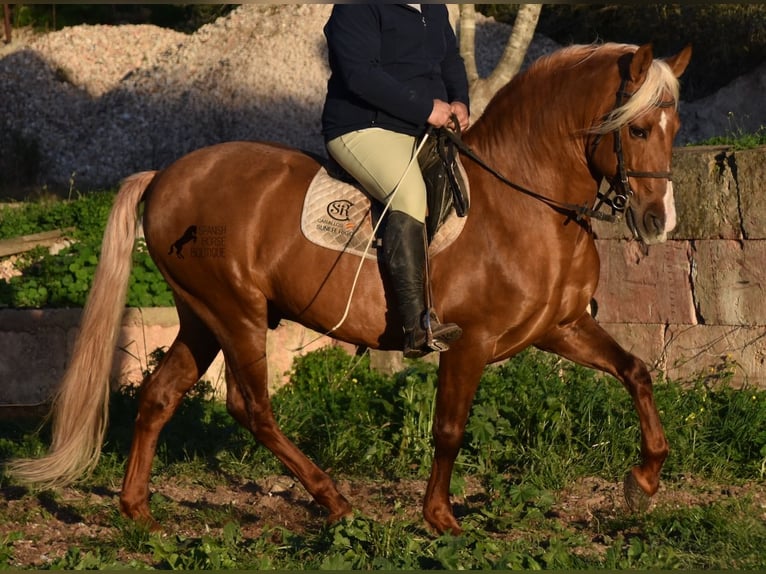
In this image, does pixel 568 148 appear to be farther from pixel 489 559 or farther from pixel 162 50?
pixel 162 50

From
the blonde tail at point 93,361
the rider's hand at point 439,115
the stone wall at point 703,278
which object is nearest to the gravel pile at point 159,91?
the stone wall at point 703,278

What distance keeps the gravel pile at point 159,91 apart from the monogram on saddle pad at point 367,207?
11.6 meters

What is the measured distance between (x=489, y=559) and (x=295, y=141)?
1319 centimetres

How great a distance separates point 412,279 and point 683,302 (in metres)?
3.22

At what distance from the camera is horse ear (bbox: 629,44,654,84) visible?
5247 mm

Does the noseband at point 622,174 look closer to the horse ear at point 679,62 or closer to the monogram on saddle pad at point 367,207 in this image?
the horse ear at point 679,62

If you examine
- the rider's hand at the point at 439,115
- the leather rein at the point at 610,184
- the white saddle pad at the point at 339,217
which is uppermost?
the rider's hand at the point at 439,115

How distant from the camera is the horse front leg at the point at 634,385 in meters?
6.02

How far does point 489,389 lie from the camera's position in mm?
7621

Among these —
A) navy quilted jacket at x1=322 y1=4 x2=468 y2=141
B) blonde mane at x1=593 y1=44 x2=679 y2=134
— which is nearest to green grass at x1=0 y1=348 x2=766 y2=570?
blonde mane at x1=593 y1=44 x2=679 y2=134

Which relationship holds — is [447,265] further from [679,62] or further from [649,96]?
[679,62]

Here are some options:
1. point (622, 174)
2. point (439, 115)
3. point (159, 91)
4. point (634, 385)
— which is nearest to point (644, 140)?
point (622, 174)

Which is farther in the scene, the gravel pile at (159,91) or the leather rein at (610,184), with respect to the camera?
the gravel pile at (159,91)

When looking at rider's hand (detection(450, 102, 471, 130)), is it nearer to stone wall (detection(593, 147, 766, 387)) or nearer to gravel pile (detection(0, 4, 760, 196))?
stone wall (detection(593, 147, 766, 387))
